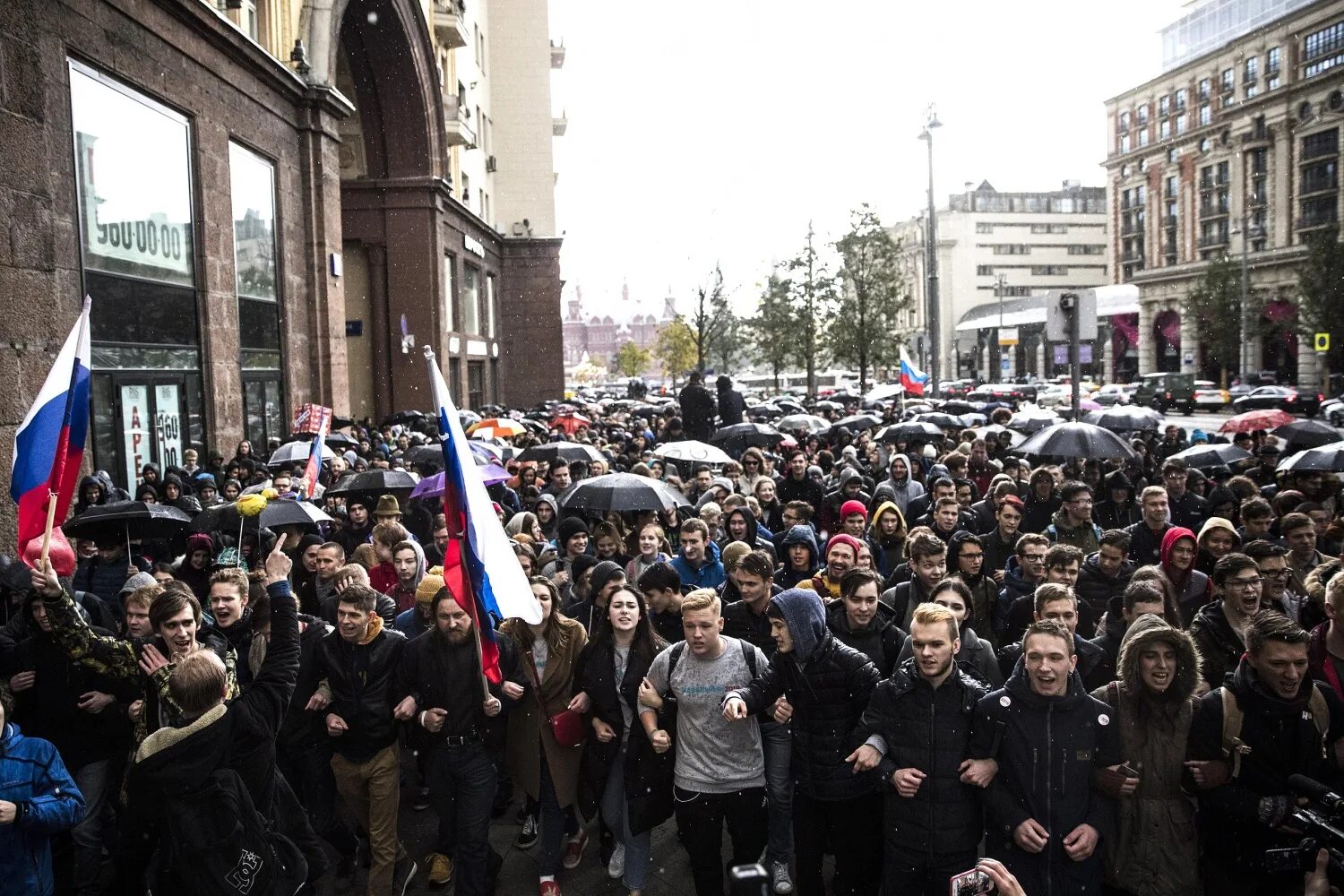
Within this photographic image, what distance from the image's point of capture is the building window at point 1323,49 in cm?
6244

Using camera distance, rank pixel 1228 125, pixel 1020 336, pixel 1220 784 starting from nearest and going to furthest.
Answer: pixel 1220 784 < pixel 1228 125 < pixel 1020 336

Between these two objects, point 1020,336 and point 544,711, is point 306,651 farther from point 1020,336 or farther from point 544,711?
A: point 1020,336

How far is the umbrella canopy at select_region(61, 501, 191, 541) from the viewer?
23.8ft

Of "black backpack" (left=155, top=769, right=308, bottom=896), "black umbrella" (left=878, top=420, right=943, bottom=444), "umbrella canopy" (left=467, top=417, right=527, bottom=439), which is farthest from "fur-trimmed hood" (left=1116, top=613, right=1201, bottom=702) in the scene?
"umbrella canopy" (left=467, top=417, right=527, bottom=439)

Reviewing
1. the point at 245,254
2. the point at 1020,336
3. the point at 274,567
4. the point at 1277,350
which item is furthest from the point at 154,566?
the point at 1020,336

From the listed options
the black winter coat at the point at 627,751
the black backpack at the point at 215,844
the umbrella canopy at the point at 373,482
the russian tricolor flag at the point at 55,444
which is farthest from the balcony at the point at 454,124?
the black backpack at the point at 215,844

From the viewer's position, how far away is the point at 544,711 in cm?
573

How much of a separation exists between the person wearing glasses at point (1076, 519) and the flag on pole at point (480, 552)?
5.17 m

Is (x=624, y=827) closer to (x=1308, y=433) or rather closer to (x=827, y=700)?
(x=827, y=700)

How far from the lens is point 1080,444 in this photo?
1139 centimetres

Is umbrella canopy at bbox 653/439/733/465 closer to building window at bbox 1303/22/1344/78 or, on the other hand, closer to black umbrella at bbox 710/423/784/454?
black umbrella at bbox 710/423/784/454

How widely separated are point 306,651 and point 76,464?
60.1 inches

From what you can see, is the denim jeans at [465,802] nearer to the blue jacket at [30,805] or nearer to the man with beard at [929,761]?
the blue jacket at [30,805]

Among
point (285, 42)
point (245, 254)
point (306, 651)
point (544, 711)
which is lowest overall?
point (544, 711)
